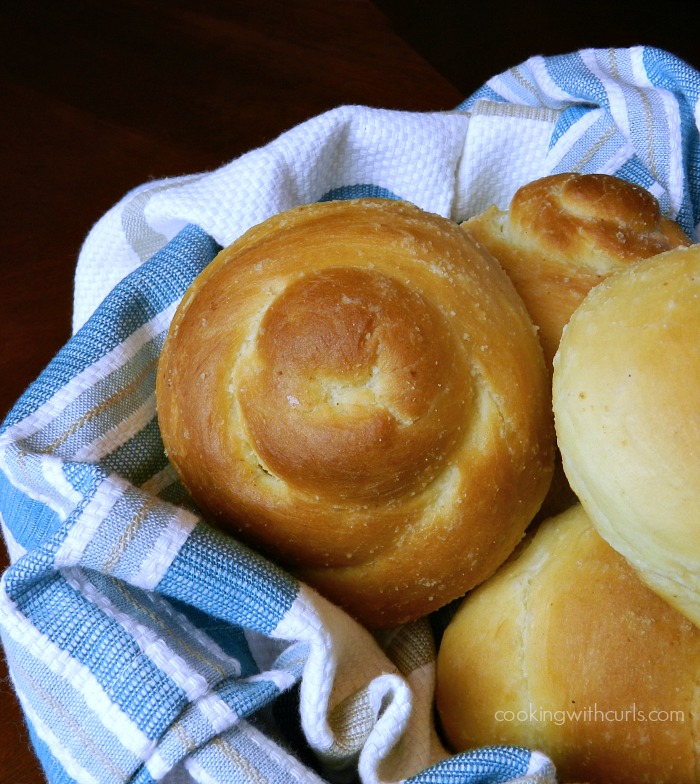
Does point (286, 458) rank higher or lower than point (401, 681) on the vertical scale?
higher

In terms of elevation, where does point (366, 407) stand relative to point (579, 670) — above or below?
above

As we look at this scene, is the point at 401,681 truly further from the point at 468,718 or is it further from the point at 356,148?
the point at 356,148

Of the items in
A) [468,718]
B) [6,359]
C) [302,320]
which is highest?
[302,320]

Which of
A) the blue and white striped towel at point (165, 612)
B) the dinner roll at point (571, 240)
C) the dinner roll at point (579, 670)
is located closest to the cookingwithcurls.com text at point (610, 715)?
the dinner roll at point (579, 670)

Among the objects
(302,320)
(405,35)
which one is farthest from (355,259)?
(405,35)

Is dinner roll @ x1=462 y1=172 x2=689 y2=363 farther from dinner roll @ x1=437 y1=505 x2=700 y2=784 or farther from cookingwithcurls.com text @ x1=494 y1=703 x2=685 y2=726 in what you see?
cookingwithcurls.com text @ x1=494 y1=703 x2=685 y2=726

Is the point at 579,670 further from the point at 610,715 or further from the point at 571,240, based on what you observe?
the point at 571,240

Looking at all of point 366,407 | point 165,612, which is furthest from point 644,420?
point 165,612

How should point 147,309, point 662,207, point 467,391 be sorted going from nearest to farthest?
1. point 467,391
2. point 147,309
3. point 662,207
